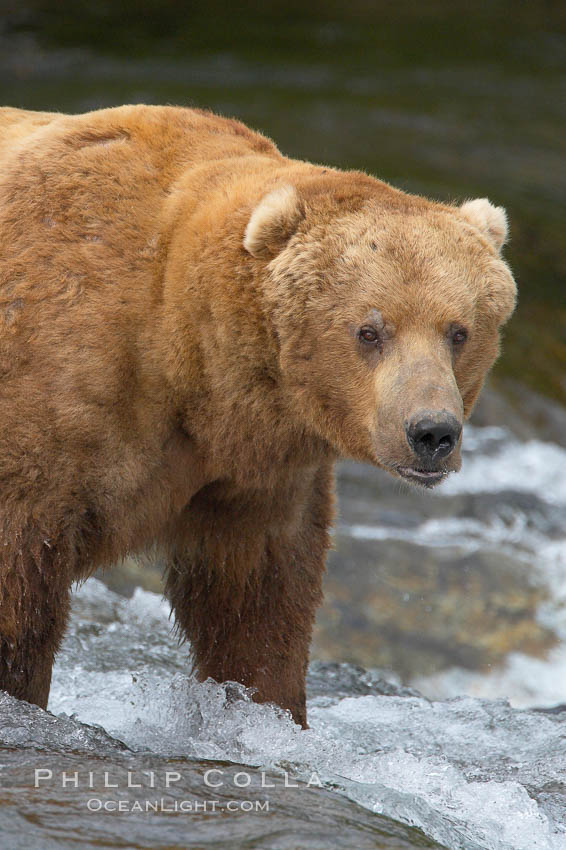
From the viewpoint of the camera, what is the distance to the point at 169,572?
5.88m

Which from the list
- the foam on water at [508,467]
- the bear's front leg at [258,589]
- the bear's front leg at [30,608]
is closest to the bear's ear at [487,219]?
the bear's front leg at [258,589]

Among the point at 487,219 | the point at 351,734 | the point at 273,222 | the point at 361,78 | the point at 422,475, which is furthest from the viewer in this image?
the point at 361,78

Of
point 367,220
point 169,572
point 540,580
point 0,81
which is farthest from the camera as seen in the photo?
point 0,81

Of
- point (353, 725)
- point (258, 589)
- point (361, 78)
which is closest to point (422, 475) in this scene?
point (258, 589)

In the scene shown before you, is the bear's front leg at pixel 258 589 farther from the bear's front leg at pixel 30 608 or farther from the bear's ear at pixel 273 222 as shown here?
the bear's ear at pixel 273 222

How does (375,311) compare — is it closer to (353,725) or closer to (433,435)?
(433,435)

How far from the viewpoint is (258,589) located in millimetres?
5727

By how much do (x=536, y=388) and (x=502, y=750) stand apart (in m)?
5.90

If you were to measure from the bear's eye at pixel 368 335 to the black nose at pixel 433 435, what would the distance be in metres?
0.40

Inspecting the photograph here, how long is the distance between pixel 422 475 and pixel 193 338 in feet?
3.52

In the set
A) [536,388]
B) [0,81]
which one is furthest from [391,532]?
[0,81]

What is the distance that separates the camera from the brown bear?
461 centimetres

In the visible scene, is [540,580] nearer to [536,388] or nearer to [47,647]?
[536,388]

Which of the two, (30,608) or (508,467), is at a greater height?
(508,467)
